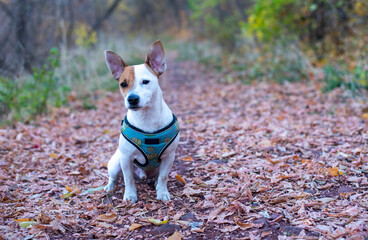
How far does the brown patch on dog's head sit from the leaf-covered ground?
1.25m

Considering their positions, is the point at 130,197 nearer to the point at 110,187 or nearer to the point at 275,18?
the point at 110,187

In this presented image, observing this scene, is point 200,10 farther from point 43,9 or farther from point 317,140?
point 317,140

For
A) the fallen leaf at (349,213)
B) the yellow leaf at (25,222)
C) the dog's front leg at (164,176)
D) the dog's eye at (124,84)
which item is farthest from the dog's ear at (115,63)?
the fallen leaf at (349,213)

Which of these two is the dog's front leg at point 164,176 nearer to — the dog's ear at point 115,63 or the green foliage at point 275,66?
the dog's ear at point 115,63

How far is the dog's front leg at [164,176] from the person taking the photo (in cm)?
352

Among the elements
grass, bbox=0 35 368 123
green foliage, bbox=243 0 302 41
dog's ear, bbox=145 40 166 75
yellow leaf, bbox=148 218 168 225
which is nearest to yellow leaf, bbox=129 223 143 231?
yellow leaf, bbox=148 218 168 225

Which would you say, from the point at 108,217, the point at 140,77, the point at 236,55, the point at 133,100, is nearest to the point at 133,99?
the point at 133,100

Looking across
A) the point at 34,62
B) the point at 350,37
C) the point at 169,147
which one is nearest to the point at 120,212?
the point at 169,147

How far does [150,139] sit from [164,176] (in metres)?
0.52

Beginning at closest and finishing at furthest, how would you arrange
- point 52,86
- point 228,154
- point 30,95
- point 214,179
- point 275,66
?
1. point 214,179
2. point 228,154
3. point 30,95
4. point 52,86
5. point 275,66

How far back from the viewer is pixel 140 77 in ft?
10.5

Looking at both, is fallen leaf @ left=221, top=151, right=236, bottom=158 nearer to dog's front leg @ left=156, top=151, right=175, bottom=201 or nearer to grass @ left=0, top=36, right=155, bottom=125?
dog's front leg @ left=156, top=151, right=175, bottom=201

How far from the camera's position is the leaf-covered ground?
2.88m

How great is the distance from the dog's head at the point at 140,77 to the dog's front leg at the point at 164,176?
2.25ft
